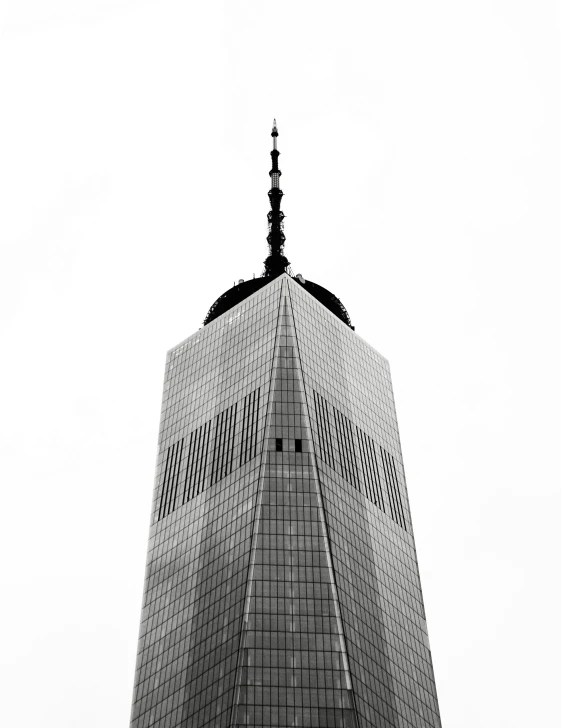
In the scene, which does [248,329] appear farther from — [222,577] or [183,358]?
[222,577]

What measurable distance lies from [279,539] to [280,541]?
342 millimetres

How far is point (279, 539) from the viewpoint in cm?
15062

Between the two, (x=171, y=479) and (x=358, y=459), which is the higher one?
(x=358, y=459)

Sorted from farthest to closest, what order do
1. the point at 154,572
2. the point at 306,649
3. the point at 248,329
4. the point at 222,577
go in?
the point at 248,329
the point at 154,572
the point at 222,577
the point at 306,649

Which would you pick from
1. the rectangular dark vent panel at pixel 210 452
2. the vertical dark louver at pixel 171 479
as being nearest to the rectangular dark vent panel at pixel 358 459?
the rectangular dark vent panel at pixel 210 452

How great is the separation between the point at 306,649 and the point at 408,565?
3255 cm

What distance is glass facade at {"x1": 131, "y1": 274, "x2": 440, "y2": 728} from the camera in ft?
464

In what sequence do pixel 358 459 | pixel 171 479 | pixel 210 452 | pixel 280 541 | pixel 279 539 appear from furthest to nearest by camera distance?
pixel 171 479
pixel 358 459
pixel 210 452
pixel 279 539
pixel 280 541

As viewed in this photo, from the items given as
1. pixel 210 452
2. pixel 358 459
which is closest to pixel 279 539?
pixel 210 452

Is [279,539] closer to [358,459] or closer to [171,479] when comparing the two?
[358,459]

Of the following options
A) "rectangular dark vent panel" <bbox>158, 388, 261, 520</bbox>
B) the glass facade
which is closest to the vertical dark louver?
"rectangular dark vent panel" <bbox>158, 388, 261, 520</bbox>

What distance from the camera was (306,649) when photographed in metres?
142

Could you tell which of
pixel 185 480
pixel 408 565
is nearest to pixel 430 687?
pixel 408 565

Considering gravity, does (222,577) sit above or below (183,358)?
below
